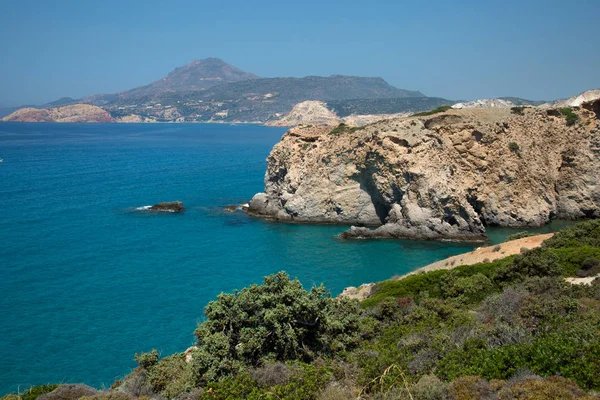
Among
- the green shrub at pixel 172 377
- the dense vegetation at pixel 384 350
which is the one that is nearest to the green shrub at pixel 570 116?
the dense vegetation at pixel 384 350

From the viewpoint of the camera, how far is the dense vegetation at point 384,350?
313 inches

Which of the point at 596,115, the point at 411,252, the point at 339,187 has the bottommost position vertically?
the point at 411,252

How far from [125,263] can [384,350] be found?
25.0 metres

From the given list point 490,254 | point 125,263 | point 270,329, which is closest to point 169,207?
point 125,263

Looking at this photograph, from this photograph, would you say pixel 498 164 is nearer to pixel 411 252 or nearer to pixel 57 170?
pixel 411 252

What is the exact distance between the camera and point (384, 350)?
1063 cm

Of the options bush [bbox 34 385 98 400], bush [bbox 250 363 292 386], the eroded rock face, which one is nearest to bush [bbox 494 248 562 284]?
bush [bbox 250 363 292 386]

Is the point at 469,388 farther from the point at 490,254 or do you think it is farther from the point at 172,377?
the point at 490,254

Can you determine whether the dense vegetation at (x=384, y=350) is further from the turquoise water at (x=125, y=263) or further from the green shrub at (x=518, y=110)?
the green shrub at (x=518, y=110)

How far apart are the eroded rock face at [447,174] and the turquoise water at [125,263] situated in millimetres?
2547

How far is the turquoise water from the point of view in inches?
810

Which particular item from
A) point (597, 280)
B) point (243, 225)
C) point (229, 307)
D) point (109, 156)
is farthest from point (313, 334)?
point (109, 156)

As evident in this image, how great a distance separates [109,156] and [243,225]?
57486 mm

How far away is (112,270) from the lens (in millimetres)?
30359
